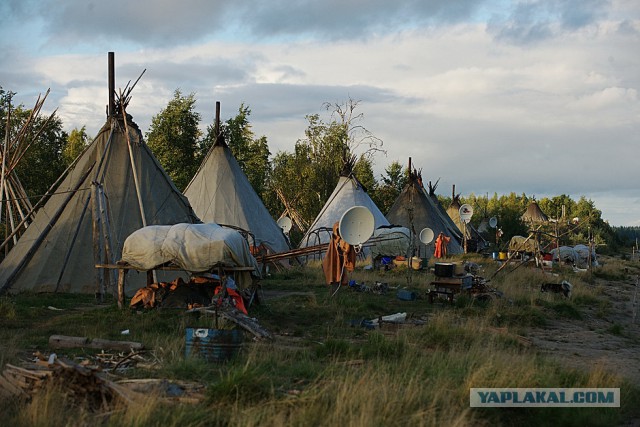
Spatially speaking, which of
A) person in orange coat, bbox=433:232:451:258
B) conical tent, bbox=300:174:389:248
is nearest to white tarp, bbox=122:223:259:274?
conical tent, bbox=300:174:389:248

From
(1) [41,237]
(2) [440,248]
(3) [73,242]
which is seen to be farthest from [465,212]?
(1) [41,237]

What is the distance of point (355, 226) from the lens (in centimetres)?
1585

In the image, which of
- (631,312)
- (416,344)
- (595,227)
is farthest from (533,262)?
(595,227)

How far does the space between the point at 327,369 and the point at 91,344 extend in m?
3.42

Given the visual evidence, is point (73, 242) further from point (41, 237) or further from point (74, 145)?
point (74, 145)

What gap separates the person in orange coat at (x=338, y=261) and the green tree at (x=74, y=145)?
2157cm

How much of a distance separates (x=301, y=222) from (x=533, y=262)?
1383cm

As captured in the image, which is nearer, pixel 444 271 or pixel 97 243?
pixel 97 243

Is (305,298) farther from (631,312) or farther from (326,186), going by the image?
(326,186)

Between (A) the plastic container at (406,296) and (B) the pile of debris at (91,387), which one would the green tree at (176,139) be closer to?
(A) the plastic container at (406,296)

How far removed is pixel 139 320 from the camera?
1155 centimetres

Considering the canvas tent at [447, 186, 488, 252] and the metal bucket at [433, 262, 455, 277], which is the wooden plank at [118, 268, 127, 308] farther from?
the canvas tent at [447, 186, 488, 252]

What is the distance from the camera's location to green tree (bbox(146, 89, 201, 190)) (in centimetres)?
3450

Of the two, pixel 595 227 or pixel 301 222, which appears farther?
pixel 595 227
